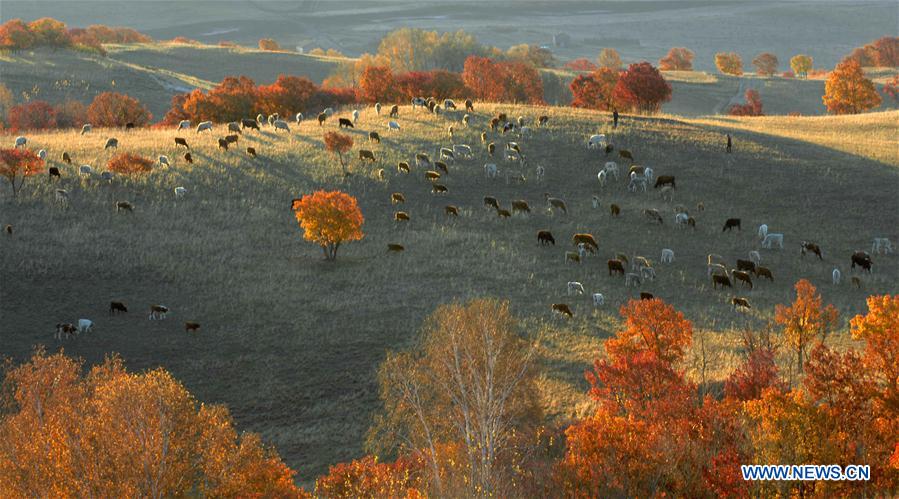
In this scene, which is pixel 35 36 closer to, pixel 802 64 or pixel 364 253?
pixel 364 253

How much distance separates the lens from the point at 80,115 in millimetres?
Answer: 100688

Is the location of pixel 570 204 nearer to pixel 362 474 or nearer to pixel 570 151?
pixel 570 151

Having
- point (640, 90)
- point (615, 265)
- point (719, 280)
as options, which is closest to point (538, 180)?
point (615, 265)

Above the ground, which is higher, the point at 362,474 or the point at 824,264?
the point at 824,264

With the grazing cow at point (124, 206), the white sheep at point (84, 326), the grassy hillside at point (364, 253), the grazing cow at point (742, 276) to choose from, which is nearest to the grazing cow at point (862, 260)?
the grassy hillside at point (364, 253)

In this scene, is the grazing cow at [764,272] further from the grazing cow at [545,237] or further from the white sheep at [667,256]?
the grazing cow at [545,237]

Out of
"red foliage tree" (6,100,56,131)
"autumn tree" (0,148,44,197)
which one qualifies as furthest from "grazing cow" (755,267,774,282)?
"red foliage tree" (6,100,56,131)

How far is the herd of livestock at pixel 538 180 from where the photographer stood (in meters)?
47.3

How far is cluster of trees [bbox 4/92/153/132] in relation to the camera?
97.2m

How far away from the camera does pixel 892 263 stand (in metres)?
50.2

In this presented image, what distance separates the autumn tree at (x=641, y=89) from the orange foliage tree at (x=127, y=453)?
68003 mm

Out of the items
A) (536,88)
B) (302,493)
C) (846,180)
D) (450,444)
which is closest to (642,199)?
(846,180)

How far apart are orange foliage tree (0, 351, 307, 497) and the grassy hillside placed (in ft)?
17.0

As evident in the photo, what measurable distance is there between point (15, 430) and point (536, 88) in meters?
Result: 95.9
